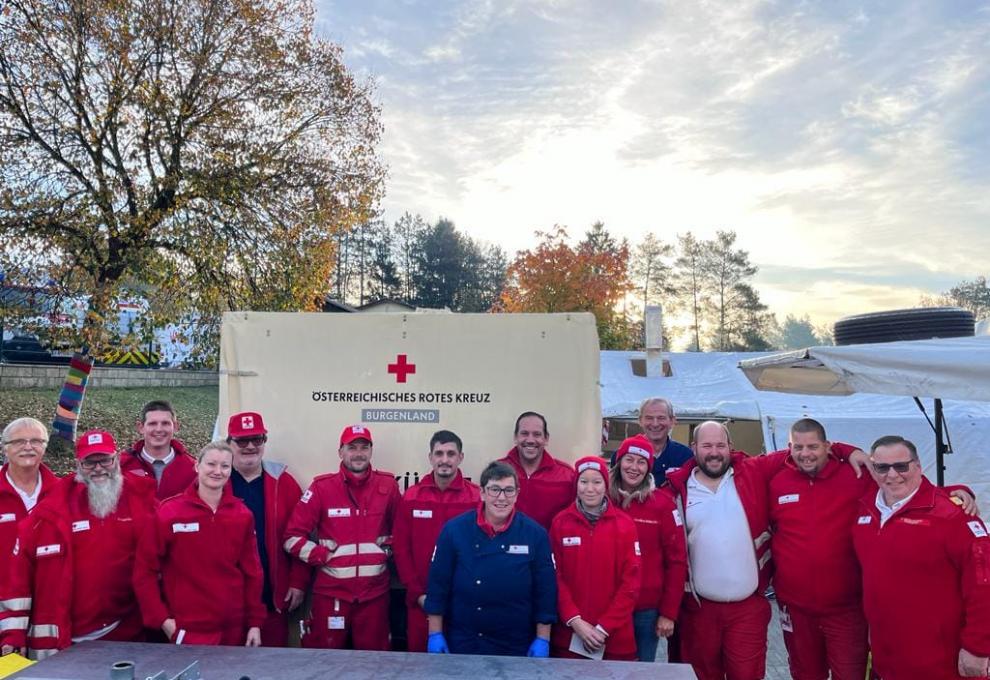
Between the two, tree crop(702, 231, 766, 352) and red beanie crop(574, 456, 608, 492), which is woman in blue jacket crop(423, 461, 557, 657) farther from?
tree crop(702, 231, 766, 352)

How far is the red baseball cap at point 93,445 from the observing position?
3.65 metres

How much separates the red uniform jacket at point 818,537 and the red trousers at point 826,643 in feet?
0.24

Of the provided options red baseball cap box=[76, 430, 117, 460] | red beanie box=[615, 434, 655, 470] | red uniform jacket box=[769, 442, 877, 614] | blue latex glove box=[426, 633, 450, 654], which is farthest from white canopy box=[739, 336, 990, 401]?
red baseball cap box=[76, 430, 117, 460]

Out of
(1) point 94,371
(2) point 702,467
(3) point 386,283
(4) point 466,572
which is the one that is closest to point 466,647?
(4) point 466,572

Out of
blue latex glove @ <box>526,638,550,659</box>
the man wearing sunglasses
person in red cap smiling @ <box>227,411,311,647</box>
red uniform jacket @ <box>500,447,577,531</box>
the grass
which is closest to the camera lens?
the man wearing sunglasses

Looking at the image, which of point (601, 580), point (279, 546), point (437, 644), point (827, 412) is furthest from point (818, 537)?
point (827, 412)

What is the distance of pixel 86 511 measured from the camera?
11.8 feet

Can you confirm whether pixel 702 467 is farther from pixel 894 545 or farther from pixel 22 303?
pixel 22 303

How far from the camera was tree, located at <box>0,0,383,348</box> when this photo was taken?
1085 cm

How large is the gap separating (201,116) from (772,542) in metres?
11.2

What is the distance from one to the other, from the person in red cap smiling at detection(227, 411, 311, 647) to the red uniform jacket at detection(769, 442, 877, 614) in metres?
2.77

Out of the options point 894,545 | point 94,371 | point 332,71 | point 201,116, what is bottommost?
point 894,545

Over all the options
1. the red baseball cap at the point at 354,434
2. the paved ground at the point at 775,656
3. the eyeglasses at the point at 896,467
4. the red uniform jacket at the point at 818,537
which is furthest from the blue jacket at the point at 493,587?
the paved ground at the point at 775,656

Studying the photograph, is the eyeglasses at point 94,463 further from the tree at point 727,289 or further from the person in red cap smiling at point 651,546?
the tree at point 727,289
